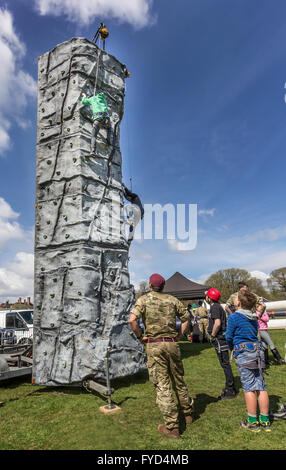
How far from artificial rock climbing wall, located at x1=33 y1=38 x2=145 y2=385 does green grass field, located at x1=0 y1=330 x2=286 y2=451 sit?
1.59 ft

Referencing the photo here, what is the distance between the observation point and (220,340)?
5562 mm

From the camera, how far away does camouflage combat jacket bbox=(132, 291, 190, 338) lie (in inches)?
159

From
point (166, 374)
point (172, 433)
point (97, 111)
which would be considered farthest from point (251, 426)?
point (97, 111)

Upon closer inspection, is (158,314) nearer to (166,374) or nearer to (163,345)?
(163,345)

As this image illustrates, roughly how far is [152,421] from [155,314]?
1595mm

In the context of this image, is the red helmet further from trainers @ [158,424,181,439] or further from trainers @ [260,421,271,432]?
trainers @ [158,424,181,439]

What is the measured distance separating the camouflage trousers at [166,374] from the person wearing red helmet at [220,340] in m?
1.50

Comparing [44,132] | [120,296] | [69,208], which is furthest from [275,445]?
[44,132]

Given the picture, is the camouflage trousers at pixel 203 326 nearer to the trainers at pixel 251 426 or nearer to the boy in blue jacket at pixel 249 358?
the boy in blue jacket at pixel 249 358

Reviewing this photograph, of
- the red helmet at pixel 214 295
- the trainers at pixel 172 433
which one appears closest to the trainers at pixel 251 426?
the trainers at pixel 172 433

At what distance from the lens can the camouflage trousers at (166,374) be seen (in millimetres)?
3746

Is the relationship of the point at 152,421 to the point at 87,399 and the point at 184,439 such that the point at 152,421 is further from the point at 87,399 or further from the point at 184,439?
the point at 87,399

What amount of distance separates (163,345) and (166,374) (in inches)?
15.0

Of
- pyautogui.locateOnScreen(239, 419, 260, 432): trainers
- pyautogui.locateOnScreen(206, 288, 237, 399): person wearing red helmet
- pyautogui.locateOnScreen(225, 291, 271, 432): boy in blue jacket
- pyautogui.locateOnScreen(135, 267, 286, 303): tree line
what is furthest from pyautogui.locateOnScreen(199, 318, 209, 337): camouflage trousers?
pyautogui.locateOnScreen(135, 267, 286, 303): tree line
